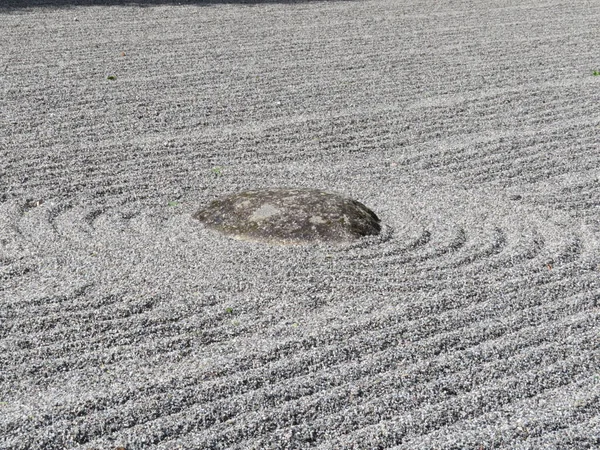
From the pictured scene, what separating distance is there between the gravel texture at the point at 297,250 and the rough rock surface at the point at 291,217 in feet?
0.44

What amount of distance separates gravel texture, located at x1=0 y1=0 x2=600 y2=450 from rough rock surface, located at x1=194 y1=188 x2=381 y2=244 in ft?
0.44

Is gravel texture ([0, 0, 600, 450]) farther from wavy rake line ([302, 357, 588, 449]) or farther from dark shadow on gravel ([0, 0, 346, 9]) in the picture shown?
dark shadow on gravel ([0, 0, 346, 9])

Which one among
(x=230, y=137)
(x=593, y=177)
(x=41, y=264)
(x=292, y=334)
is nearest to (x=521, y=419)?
(x=292, y=334)

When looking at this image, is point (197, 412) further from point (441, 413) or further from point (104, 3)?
point (104, 3)

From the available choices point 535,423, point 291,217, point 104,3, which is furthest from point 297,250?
point 104,3

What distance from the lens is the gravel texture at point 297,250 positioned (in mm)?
3141

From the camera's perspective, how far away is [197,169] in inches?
237

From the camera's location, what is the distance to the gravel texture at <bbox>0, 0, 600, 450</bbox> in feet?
10.3

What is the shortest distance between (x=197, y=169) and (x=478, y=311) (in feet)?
8.95

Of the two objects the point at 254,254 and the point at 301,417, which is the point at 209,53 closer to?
the point at 254,254

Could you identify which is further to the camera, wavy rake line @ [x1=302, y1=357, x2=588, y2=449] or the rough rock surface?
the rough rock surface

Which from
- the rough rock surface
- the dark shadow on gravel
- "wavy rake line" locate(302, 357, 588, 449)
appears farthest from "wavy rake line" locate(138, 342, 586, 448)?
the dark shadow on gravel

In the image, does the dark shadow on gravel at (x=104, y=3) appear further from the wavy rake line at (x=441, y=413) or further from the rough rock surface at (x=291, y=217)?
the wavy rake line at (x=441, y=413)

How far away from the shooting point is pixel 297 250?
4586mm
